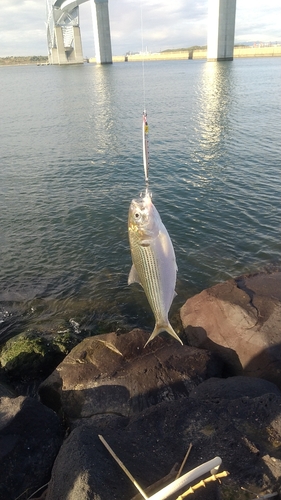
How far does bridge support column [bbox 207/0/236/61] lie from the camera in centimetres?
11394

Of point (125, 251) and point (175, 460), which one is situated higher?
point (175, 460)

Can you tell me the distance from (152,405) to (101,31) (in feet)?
575

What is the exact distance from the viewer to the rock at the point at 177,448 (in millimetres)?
4371

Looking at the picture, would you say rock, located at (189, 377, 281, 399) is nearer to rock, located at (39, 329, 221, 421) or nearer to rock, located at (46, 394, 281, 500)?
rock, located at (46, 394, 281, 500)

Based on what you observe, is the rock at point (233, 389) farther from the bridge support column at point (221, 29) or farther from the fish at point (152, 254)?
the bridge support column at point (221, 29)

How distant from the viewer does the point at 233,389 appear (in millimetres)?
6469

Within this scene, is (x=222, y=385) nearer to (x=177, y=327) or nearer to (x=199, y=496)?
(x=199, y=496)

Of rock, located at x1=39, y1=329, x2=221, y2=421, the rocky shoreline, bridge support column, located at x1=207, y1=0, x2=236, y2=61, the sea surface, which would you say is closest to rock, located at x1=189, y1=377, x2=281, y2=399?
the rocky shoreline

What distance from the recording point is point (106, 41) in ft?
517

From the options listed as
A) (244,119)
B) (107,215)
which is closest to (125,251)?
(107,215)

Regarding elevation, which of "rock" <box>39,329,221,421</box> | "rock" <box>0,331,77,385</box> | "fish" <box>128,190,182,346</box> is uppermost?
"fish" <box>128,190,182,346</box>

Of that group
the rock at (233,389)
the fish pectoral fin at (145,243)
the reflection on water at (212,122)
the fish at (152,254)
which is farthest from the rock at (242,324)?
the reflection on water at (212,122)

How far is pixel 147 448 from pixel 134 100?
175 ft

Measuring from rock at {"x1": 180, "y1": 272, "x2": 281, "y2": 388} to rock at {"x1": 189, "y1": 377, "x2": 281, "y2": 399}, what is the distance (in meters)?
1.13
